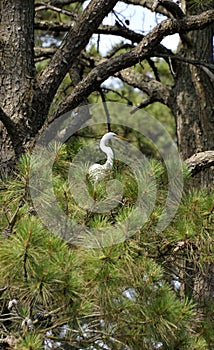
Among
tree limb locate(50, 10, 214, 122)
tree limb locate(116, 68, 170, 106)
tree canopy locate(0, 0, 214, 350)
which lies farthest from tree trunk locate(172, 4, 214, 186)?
tree canopy locate(0, 0, 214, 350)

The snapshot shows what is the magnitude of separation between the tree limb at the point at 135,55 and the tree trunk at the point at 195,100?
1130 millimetres

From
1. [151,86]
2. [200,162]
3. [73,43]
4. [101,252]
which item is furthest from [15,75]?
[101,252]

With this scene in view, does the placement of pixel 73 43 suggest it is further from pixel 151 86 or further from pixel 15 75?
pixel 151 86

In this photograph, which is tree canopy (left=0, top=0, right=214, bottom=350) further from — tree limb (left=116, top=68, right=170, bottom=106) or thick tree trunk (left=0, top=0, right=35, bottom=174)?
tree limb (left=116, top=68, right=170, bottom=106)

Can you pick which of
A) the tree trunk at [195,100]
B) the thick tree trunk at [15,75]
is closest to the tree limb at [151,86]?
the tree trunk at [195,100]

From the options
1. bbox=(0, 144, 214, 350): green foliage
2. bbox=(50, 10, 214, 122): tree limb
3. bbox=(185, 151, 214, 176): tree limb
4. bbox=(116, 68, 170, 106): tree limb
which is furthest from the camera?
bbox=(116, 68, 170, 106): tree limb

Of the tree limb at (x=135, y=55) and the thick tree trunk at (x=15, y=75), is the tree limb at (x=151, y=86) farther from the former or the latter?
the tree limb at (x=135, y=55)

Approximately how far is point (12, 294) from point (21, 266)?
0.17 m

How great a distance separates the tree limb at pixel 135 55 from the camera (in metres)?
3.81

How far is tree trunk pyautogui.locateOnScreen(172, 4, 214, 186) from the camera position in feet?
16.5

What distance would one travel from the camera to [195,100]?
207 inches

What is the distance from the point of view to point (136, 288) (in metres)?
2.75

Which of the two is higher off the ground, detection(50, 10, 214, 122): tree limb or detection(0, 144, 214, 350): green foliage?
detection(50, 10, 214, 122): tree limb

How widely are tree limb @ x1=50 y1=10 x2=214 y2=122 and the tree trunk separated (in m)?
1.13
